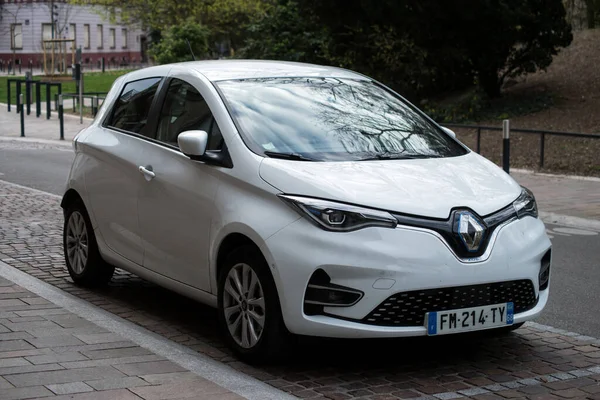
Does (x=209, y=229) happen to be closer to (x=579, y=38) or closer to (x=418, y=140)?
(x=418, y=140)

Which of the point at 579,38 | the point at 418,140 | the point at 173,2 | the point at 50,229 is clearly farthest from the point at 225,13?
the point at 418,140

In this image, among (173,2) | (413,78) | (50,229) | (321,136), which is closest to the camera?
(321,136)

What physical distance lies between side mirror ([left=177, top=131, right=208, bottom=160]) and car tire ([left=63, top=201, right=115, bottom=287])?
1719 mm

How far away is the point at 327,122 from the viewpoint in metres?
6.54

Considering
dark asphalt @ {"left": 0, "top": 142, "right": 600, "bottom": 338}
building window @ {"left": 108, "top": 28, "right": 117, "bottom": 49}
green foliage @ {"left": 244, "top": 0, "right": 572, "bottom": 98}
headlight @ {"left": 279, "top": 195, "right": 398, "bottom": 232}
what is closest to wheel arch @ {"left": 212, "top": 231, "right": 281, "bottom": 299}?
headlight @ {"left": 279, "top": 195, "right": 398, "bottom": 232}

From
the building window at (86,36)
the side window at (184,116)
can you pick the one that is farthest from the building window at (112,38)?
the side window at (184,116)

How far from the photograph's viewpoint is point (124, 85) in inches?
309

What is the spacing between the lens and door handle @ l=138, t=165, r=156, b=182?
6.81 meters

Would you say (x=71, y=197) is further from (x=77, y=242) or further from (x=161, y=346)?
(x=161, y=346)

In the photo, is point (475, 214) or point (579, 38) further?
point (579, 38)

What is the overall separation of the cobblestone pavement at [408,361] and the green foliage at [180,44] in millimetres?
28642

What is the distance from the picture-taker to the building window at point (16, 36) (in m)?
85.4

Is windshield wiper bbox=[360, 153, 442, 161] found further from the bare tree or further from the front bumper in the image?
the bare tree

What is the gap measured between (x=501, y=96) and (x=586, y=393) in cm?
1975
